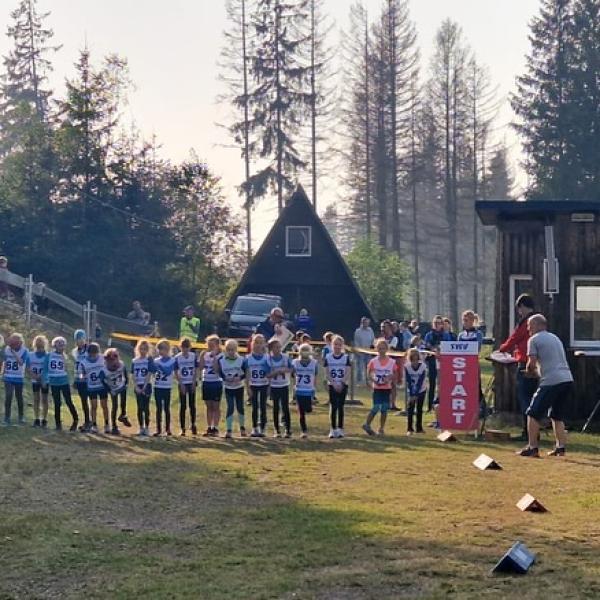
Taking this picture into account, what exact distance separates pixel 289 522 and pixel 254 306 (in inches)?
1082

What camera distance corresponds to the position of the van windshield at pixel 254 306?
37.6 m

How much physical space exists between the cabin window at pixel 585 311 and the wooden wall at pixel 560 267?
0.14 metres

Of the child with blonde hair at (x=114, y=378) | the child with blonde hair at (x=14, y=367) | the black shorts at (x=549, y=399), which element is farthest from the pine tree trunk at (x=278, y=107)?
the black shorts at (x=549, y=399)

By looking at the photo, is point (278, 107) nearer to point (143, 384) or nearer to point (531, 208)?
point (531, 208)

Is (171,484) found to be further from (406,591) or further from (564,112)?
(564,112)

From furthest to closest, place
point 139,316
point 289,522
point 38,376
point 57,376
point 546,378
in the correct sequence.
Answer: point 139,316
point 38,376
point 57,376
point 546,378
point 289,522

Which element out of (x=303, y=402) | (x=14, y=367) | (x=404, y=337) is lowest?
(x=303, y=402)

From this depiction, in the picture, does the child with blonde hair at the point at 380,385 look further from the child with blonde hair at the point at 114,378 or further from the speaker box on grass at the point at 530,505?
the speaker box on grass at the point at 530,505

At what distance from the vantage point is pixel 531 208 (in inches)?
768

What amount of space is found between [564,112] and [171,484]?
49.1 m

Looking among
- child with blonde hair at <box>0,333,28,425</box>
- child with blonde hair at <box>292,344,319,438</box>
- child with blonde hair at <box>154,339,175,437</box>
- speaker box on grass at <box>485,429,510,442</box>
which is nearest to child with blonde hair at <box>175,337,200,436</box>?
child with blonde hair at <box>154,339,175,437</box>

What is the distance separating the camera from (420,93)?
2512 inches

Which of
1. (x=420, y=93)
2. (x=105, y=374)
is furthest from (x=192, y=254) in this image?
(x=105, y=374)

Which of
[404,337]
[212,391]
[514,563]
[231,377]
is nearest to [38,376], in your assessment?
[212,391]
